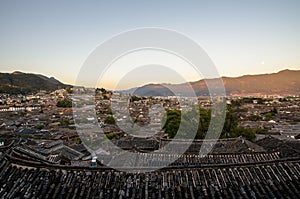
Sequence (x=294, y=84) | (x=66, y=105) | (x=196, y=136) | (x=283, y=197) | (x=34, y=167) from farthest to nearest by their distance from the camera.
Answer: (x=294, y=84), (x=66, y=105), (x=196, y=136), (x=34, y=167), (x=283, y=197)

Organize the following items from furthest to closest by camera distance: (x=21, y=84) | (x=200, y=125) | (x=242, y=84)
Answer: (x=242, y=84)
(x=21, y=84)
(x=200, y=125)

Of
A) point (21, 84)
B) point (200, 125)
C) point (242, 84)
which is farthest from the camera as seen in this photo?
point (242, 84)

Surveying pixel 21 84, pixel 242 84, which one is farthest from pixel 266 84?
pixel 21 84

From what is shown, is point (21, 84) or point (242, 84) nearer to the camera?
point (21, 84)

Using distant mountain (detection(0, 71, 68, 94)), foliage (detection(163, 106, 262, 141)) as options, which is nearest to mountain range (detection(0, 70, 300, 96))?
distant mountain (detection(0, 71, 68, 94))

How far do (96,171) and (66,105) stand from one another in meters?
77.0

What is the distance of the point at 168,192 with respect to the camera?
412 centimetres

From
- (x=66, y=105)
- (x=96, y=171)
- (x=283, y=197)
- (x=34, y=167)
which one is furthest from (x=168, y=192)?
(x=66, y=105)

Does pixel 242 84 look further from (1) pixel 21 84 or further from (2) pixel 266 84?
(1) pixel 21 84

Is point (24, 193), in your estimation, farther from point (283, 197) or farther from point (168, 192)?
point (283, 197)

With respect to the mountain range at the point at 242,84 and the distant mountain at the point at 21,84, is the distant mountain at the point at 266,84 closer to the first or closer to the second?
the mountain range at the point at 242,84

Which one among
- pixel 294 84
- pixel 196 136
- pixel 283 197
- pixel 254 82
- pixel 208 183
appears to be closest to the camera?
pixel 283 197

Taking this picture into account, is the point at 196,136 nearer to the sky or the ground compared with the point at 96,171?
nearer to the ground

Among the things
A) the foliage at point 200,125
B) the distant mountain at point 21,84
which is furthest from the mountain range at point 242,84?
the foliage at point 200,125
